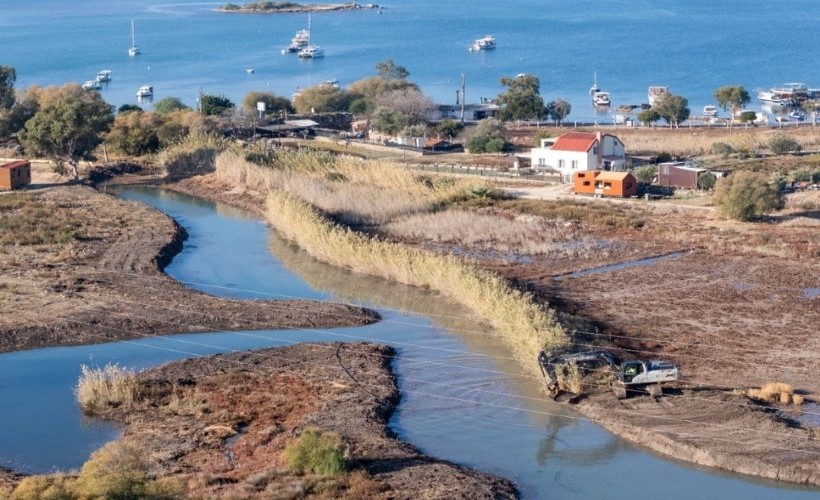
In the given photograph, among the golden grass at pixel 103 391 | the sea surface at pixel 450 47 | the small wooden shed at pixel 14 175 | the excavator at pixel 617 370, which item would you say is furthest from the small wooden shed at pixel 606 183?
the sea surface at pixel 450 47

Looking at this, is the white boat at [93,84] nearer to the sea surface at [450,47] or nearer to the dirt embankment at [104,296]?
the sea surface at [450,47]

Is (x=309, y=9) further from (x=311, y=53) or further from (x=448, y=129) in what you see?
(x=448, y=129)

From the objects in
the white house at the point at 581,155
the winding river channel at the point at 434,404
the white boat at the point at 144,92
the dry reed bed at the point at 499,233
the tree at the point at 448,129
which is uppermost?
the white boat at the point at 144,92

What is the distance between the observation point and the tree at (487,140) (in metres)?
51.3

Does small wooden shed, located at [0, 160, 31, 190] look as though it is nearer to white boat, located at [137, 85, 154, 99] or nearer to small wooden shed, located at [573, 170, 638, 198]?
small wooden shed, located at [573, 170, 638, 198]

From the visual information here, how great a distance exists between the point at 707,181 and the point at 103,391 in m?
25.5

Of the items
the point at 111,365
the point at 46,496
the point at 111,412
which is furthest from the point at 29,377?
the point at 46,496

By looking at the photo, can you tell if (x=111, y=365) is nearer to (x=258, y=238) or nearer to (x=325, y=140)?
(x=258, y=238)

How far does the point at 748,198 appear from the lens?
3619 cm

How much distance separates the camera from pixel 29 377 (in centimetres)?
2405

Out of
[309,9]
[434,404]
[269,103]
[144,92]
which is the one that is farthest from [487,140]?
[309,9]

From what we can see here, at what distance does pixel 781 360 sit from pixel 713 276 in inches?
270

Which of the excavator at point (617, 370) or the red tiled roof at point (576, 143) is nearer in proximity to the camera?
the excavator at point (617, 370)

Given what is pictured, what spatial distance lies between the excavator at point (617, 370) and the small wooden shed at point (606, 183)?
18.4 metres
